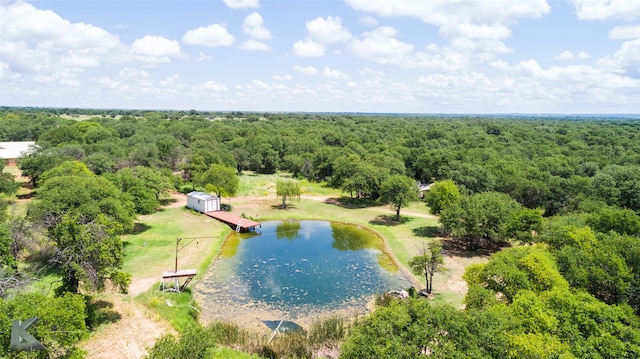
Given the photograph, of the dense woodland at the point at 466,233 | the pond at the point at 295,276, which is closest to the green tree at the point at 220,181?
the dense woodland at the point at 466,233

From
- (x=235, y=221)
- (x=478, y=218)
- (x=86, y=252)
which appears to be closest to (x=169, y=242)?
(x=235, y=221)

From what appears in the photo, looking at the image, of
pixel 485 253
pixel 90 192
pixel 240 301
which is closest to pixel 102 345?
pixel 240 301

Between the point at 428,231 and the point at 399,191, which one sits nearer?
the point at 428,231

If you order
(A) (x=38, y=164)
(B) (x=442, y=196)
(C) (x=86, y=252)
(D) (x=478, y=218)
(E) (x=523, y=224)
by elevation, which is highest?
(A) (x=38, y=164)

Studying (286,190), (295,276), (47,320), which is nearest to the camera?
(47,320)

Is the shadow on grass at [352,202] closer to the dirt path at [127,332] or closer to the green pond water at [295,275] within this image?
the green pond water at [295,275]

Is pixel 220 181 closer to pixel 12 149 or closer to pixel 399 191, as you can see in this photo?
pixel 399 191

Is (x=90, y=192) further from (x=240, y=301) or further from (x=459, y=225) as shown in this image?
(x=459, y=225)
